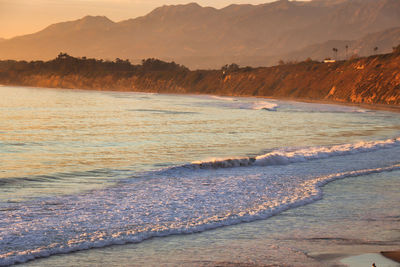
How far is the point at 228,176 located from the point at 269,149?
8070 mm

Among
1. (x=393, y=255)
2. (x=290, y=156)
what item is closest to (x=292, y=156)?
(x=290, y=156)

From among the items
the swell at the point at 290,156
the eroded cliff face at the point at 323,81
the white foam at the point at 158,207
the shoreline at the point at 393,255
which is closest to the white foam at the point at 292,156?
the swell at the point at 290,156

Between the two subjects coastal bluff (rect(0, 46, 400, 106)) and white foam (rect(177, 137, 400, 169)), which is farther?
coastal bluff (rect(0, 46, 400, 106))

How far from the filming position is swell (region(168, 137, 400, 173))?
19.2m

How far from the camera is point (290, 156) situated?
2145 centimetres

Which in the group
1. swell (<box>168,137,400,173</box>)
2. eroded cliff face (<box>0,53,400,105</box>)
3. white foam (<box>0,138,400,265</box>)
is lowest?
white foam (<box>0,138,400,265</box>)

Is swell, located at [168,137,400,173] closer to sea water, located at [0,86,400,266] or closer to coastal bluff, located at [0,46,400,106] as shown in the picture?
sea water, located at [0,86,400,266]

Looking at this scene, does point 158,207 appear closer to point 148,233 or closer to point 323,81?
point 148,233

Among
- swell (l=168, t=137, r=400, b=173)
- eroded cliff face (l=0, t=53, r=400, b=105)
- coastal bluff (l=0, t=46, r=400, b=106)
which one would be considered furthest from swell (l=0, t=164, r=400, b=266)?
eroded cliff face (l=0, t=53, r=400, b=105)

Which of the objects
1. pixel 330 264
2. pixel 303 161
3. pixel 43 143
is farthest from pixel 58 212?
pixel 43 143

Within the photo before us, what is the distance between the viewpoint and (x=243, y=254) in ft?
30.0

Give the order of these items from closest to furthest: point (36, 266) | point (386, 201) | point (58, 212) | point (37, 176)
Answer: point (36, 266), point (58, 212), point (386, 201), point (37, 176)

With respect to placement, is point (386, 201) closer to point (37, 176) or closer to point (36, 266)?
point (36, 266)

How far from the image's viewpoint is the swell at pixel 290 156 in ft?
63.1
